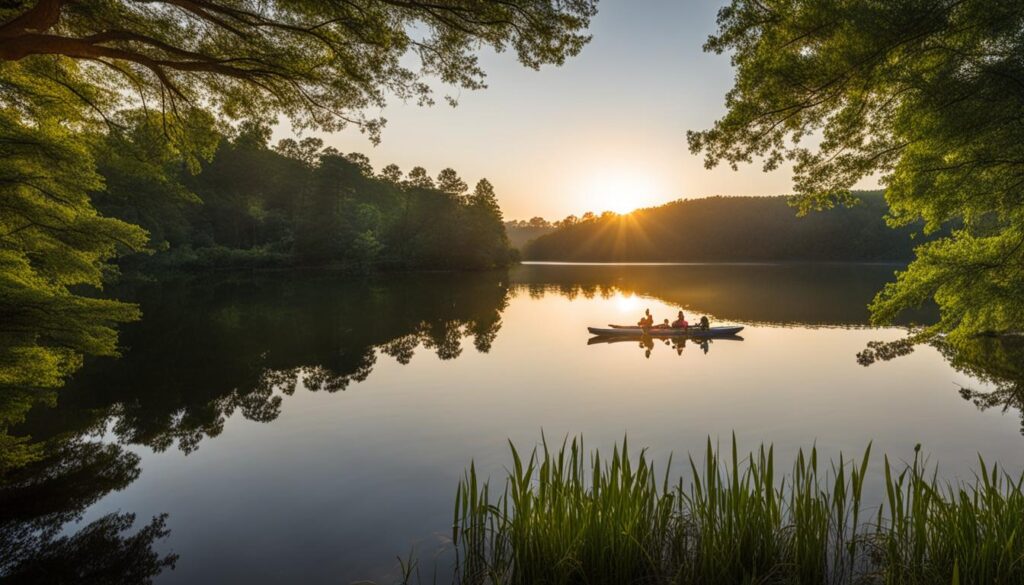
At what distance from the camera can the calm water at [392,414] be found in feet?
24.1

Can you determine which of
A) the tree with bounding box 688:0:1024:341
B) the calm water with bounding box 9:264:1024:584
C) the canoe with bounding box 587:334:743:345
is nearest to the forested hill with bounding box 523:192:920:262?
the calm water with bounding box 9:264:1024:584

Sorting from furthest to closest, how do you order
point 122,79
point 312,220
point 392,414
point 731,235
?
1. point 731,235
2. point 312,220
3. point 392,414
4. point 122,79

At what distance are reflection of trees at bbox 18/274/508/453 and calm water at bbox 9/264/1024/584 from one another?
10 cm

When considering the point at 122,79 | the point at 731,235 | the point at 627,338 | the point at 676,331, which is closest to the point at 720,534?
the point at 122,79

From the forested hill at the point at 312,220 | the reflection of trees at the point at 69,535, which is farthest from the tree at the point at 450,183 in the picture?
the reflection of trees at the point at 69,535

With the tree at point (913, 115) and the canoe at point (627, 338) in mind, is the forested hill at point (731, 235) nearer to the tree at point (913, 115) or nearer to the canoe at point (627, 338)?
the canoe at point (627, 338)

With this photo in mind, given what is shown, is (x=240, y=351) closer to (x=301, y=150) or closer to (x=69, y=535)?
(x=69, y=535)

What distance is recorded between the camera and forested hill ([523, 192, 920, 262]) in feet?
383

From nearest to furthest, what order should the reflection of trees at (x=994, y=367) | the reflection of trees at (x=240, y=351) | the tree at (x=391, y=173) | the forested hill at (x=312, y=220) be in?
the reflection of trees at (x=240, y=351), the reflection of trees at (x=994, y=367), the forested hill at (x=312, y=220), the tree at (x=391, y=173)

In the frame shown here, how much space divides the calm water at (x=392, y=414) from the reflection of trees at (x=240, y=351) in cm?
10

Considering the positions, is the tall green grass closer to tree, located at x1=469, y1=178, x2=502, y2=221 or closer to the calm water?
the calm water

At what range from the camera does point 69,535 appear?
6.74 metres

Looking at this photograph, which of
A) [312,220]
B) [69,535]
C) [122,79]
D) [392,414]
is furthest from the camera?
[312,220]

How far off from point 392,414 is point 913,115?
11.9m
